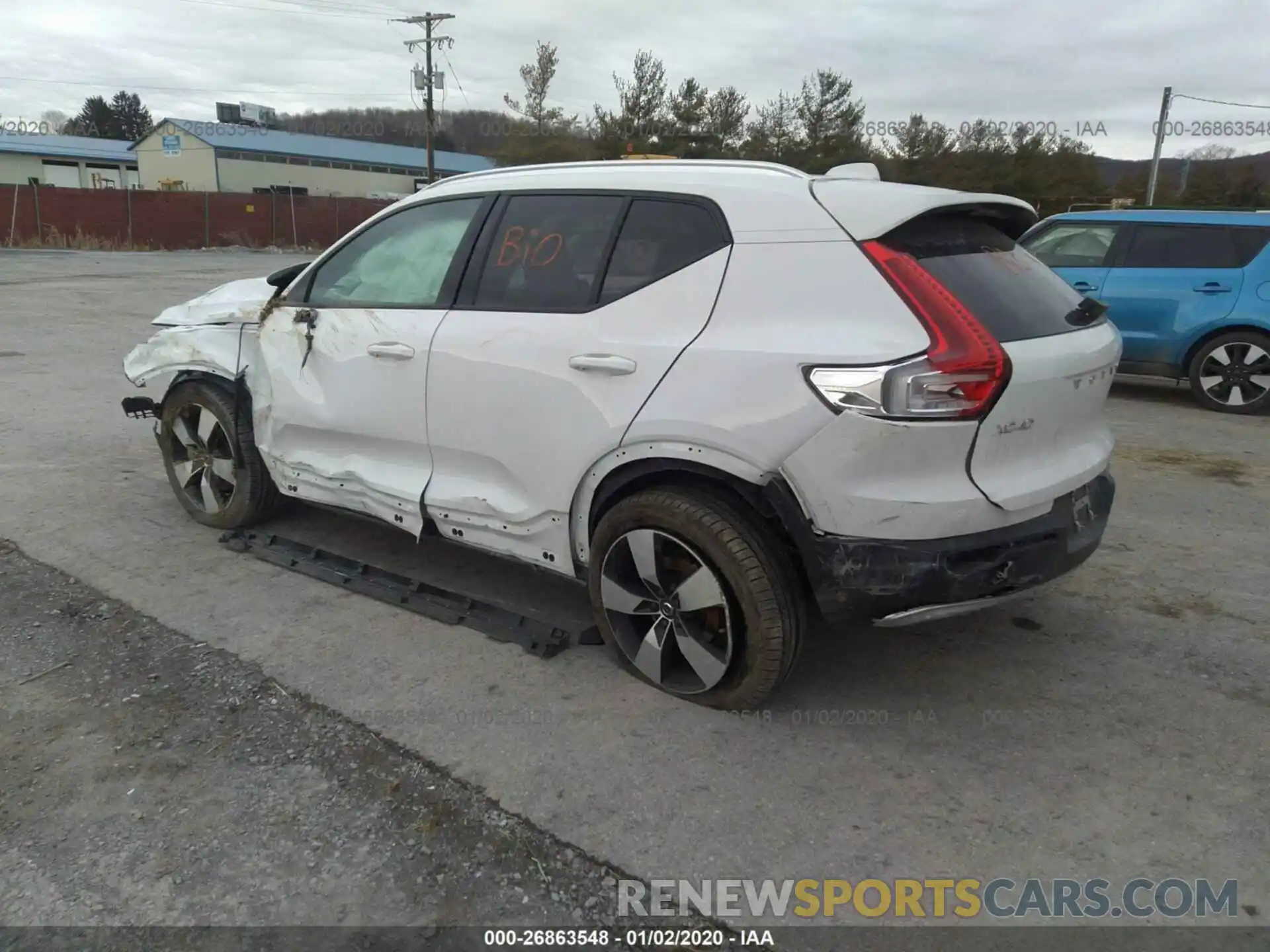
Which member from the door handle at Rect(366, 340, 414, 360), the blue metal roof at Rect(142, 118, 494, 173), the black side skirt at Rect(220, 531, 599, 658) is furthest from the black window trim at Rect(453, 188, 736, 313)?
the blue metal roof at Rect(142, 118, 494, 173)

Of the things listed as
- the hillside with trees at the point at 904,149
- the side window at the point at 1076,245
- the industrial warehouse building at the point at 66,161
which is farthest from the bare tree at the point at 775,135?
the industrial warehouse building at the point at 66,161

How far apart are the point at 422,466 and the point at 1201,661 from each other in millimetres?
3107

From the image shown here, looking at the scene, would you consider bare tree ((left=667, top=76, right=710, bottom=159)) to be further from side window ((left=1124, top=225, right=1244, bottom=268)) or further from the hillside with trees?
side window ((left=1124, top=225, right=1244, bottom=268))

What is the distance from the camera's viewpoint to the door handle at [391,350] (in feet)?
11.8

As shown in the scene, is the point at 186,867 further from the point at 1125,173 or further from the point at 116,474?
the point at 1125,173

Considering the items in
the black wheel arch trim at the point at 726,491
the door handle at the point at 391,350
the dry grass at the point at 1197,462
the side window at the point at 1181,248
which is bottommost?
the dry grass at the point at 1197,462

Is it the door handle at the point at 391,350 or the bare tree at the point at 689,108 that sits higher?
the bare tree at the point at 689,108

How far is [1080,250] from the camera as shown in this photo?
8.50m

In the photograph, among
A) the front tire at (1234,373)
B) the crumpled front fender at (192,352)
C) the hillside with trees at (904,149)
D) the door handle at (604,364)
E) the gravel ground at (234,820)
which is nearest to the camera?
the gravel ground at (234,820)

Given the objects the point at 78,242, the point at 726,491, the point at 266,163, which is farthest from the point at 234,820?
the point at 266,163

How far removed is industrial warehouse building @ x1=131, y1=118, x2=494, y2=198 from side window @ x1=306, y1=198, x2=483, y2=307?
5959 centimetres

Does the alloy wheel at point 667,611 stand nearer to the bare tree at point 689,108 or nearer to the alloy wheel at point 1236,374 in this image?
the alloy wheel at point 1236,374

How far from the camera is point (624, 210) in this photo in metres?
3.22

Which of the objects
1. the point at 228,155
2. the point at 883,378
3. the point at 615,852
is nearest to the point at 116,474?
the point at 615,852
